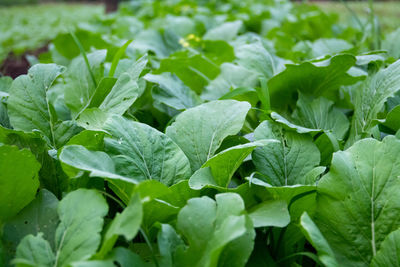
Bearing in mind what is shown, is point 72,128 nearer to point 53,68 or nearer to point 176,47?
point 53,68

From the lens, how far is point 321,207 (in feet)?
3.10

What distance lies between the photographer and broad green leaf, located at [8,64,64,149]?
3.87ft

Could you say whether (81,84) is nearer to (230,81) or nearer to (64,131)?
(64,131)

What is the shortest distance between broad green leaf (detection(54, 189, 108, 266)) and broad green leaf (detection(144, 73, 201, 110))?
56 cm

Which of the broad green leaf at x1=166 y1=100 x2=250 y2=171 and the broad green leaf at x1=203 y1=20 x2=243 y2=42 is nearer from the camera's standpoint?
the broad green leaf at x1=166 y1=100 x2=250 y2=171

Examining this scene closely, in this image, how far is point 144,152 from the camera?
1.02 meters

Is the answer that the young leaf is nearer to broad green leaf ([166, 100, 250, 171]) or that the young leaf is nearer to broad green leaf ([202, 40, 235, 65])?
broad green leaf ([166, 100, 250, 171])

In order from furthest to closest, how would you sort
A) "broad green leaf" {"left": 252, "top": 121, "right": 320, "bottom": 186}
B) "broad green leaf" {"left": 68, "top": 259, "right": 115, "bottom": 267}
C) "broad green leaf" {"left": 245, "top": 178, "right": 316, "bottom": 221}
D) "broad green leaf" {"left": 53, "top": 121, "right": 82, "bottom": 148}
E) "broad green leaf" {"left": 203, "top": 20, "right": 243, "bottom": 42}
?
"broad green leaf" {"left": 203, "top": 20, "right": 243, "bottom": 42} < "broad green leaf" {"left": 53, "top": 121, "right": 82, "bottom": 148} < "broad green leaf" {"left": 252, "top": 121, "right": 320, "bottom": 186} < "broad green leaf" {"left": 245, "top": 178, "right": 316, "bottom": 221} < "broad green leaf" {"left": 68, "top": 259, "right": 115, "bottom": 267}

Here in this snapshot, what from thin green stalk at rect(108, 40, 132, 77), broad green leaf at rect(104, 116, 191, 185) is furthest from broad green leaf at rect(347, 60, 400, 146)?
thin green stalk at rect(108, 40, 132, 77)

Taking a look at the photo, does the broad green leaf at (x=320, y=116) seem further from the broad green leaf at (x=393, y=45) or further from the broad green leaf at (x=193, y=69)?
the broad green leaf at (x=393, y=45)

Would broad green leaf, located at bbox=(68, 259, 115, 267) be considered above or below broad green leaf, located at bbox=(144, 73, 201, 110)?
above

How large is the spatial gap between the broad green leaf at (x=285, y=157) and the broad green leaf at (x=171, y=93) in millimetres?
362

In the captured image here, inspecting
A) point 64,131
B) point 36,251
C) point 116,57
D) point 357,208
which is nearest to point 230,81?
point 116,57

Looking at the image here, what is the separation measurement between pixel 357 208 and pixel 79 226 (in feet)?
2.01
